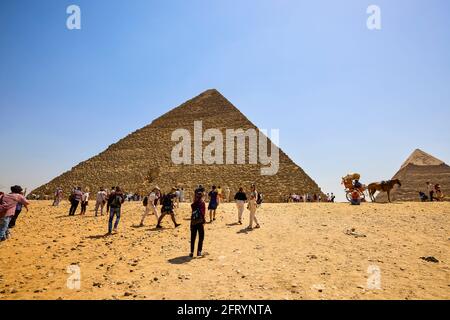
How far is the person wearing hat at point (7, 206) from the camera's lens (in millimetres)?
7342

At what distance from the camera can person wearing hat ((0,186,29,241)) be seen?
24.1ft

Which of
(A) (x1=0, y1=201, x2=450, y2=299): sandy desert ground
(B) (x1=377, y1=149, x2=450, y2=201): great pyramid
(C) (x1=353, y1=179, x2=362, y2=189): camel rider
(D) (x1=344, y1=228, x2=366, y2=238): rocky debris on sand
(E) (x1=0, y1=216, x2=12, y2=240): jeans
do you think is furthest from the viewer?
(B) (x1=377, y1=149, x2=450, y2=201): great pyramid

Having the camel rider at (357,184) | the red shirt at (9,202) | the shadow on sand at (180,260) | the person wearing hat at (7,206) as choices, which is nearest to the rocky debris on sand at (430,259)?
the shadow on sand at (180,260)

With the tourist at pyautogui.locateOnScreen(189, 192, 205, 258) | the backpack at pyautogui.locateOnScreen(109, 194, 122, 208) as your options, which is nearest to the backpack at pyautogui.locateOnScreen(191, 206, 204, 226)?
the tourist at pyautogui.locateOnScreen(189, 192, 205, 258)

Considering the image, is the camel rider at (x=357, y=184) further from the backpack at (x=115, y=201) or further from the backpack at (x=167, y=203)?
the backpack at (x=115, y=201)

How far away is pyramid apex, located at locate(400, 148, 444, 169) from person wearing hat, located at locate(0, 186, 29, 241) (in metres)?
59.2

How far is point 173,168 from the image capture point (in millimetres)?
54406

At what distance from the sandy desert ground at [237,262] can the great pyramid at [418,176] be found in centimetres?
3749

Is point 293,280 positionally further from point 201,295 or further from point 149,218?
point 149,218

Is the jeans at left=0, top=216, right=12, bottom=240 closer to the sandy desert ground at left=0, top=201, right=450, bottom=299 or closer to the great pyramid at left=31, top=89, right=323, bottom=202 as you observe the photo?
the sandy desert ground at left=0, top=201, right=450, bottom=299

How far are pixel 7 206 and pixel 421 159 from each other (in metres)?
61.8

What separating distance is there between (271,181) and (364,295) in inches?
1710
